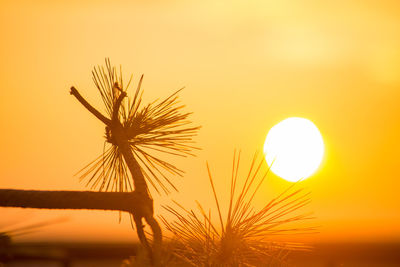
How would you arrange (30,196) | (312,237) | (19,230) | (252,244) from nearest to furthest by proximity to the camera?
1. (19,230)
2. (30,196)
3. (312,237)
4. (252,244)

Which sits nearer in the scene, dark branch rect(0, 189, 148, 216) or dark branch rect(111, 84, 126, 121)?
dark branch rect(0, 189, 148, 216)

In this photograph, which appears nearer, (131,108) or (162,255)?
(162,255)

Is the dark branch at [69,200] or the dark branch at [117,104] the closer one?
the dark branch at [69,200]

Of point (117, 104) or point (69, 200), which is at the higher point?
point (117, 104)

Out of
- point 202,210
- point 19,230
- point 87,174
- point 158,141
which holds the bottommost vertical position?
point 19,230

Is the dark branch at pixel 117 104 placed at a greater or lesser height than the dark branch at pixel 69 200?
greater

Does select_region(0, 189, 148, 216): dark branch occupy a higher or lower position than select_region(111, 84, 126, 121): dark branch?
lower

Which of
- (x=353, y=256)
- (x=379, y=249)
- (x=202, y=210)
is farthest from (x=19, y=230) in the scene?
(x=379, y=249)

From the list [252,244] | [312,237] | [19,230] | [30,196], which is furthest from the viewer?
[252,244]

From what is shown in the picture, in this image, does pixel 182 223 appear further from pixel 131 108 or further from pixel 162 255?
pixel 131 108

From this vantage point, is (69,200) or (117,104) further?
(117,104)

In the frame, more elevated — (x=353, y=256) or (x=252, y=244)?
(x=353, y=256)
